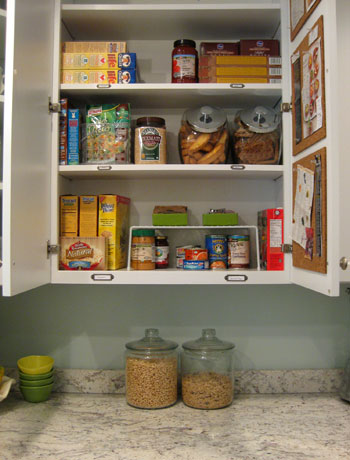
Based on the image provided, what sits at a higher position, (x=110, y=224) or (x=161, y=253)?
(x=110, y=224)

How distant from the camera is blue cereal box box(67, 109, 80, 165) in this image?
1.68 meters

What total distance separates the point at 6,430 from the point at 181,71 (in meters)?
1.44

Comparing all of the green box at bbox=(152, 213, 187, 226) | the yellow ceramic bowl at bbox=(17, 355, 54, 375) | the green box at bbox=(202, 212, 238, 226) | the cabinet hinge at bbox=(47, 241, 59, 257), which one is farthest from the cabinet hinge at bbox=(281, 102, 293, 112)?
the yellow ceramic bowl at bbox=(17, 355, 54, 375)

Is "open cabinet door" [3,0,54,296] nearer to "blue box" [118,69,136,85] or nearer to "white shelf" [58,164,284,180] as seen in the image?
"white shelf" [58,164,284,180]

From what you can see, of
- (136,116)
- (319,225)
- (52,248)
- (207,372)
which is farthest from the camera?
(136,116)

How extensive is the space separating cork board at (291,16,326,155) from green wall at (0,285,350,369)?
708mm

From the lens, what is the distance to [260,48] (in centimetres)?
174

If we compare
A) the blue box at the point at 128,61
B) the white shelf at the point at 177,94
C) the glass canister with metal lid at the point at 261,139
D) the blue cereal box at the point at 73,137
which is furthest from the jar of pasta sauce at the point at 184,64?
the blue cereal box at the point at 73,137

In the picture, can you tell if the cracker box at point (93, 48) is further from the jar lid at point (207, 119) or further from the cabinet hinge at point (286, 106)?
the cabinet hinge at point (286, 106)

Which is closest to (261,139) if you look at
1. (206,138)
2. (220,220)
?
(206,138)

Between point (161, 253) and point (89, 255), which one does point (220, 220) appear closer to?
point (161, 253)

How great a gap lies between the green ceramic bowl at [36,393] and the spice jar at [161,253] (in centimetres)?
66

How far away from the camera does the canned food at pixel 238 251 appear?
67.2 inches

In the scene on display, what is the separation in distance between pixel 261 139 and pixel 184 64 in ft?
1.35
